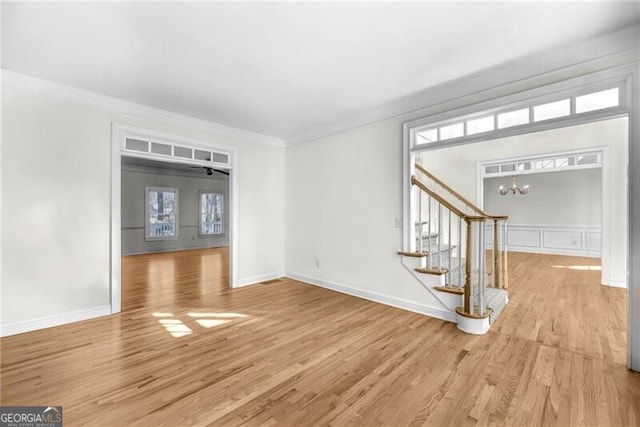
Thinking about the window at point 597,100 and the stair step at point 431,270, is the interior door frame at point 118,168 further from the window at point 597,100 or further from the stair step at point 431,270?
the window at point 597,100

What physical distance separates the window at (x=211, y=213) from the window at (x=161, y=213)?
2.74 feet

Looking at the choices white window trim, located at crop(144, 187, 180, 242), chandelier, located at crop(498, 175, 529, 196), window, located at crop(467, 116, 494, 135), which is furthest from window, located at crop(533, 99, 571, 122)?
white window trim, located at crop(144, 187, 180, 242)

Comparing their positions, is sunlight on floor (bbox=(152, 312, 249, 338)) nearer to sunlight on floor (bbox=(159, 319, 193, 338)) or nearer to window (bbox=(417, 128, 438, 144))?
sunlight on floor (bbox=(159, 319, 193, 338))

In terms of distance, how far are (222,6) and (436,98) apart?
2367mm

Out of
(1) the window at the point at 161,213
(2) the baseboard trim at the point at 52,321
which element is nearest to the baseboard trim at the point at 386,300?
(2) the baseboard trim at the point at 52,321

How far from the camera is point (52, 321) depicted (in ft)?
9.56

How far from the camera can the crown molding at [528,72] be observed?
2.16m

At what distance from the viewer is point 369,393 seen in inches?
72.5

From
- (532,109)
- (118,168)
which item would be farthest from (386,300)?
(118,168)

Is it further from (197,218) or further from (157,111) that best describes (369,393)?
(197,218)

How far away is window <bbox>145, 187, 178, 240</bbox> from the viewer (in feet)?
27.2

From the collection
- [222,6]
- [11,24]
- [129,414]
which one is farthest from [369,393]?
[11,24]

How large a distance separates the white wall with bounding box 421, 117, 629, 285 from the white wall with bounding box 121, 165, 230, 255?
20.9 feet

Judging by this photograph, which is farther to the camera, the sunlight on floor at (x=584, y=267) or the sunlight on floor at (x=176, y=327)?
the sunlight on floor at (x=584, y=267)
